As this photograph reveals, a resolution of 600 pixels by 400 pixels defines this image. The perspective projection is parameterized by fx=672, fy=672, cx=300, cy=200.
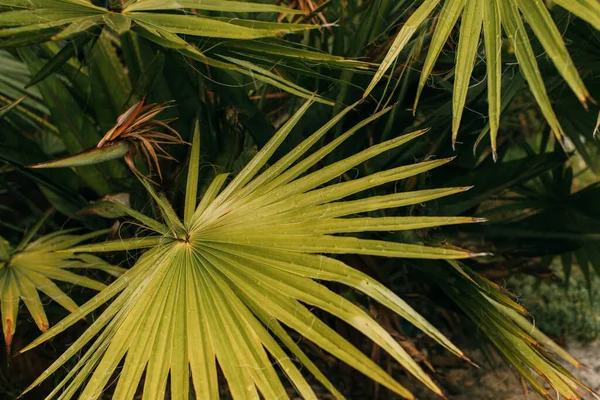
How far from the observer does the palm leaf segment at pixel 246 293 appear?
1.10m

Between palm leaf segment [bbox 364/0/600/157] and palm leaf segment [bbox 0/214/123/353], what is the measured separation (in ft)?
2.70

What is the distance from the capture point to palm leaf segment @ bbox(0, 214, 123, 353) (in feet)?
4.91

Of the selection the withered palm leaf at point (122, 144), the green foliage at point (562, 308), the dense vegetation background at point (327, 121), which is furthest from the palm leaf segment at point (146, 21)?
the green foliage at point (562, 308)

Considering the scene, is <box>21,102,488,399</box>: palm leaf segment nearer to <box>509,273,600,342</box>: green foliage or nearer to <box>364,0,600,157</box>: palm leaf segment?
<box>364,0,600,157</box>: palm leaf segment

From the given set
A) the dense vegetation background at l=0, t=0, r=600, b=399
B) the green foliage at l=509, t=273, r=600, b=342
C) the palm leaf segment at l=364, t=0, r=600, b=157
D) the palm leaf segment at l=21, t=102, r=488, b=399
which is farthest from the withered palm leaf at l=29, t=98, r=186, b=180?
the green foliage at l=509, t=273, r=600, b=342

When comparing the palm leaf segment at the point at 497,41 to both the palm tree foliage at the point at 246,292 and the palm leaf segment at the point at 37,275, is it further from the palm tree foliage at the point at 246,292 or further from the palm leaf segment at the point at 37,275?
the palm leaf segment at the point at 37,275

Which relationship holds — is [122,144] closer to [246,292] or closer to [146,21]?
[146,21]

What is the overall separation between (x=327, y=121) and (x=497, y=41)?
68 cm

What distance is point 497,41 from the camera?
4.08 ft

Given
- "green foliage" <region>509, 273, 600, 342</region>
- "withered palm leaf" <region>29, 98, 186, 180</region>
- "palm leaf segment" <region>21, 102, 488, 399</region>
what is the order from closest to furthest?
"palm leaf segment" <region>21, 102, 488, 399</region>
"withered palm leaf" <region>29, 98, 186, 180</region>
"green foliage" <region>509, 273, 600, 342</region>

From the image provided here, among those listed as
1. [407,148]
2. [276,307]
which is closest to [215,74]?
[407,148]

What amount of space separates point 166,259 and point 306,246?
10.6 inches

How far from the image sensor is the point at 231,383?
1.09 metres

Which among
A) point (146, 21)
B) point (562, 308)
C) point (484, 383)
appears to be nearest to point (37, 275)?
point (146, 21)
